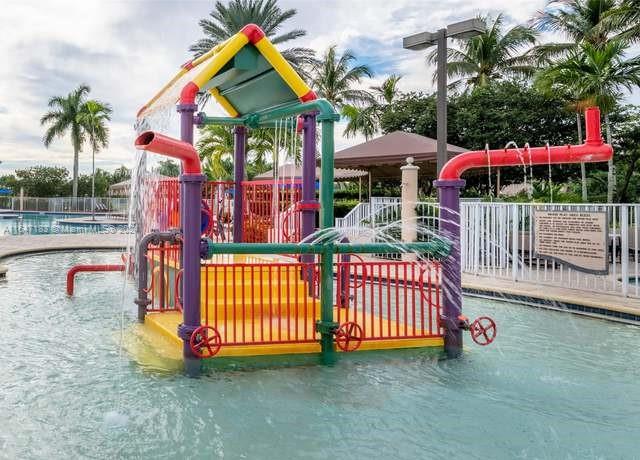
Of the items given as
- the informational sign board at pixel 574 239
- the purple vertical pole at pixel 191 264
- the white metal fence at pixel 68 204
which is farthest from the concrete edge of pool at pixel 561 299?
the white metal fence at pixel 68 204

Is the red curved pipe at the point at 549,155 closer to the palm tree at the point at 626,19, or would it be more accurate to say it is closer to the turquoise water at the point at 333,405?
the turquoise water at the point at 333,405

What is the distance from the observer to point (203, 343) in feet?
16.6

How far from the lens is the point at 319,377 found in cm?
511

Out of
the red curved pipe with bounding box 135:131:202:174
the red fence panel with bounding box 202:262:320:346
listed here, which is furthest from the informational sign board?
the red curved pipe with bounding box 135:131:202:174

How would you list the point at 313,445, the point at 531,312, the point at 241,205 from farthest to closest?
1. the point at 241,205
2. the point at 531,312
3. the point at 313,445

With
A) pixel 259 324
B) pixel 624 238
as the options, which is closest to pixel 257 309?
pixel 259 324

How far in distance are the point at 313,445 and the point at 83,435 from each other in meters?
1.52

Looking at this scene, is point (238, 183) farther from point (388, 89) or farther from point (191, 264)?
point (388, 89)

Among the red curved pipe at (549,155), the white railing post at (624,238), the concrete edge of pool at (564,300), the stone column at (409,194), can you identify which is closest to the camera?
the red curved pipe at (549,155)

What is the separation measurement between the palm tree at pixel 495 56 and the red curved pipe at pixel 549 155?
1214 inches

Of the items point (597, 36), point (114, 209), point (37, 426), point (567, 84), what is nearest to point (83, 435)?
point (37, 426)

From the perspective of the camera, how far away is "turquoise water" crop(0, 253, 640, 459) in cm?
361

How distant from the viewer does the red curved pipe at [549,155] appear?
210 inches

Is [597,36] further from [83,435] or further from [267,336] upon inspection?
[83,435]
